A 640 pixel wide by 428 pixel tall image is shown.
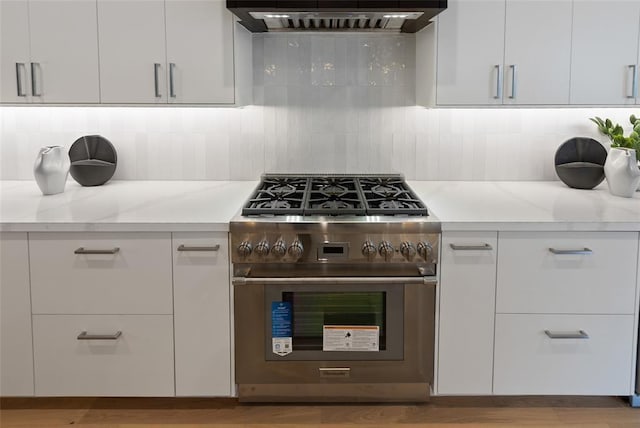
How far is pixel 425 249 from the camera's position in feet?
8.56

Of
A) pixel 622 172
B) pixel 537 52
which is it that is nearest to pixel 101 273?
pixel 537 52

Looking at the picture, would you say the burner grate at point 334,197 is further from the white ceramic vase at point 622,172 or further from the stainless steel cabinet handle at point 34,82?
the stainless steel cabinet handle at point 34,82

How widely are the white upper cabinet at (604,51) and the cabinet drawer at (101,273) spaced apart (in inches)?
81.0

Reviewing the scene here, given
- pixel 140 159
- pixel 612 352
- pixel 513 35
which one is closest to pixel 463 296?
pixel 612 352

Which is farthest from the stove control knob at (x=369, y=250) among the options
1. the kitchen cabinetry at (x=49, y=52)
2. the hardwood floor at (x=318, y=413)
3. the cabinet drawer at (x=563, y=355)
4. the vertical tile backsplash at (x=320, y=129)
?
the kitchen cabinetry at (x=49, y=52)

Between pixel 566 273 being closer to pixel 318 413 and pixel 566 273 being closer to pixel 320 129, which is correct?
pixel 318 413

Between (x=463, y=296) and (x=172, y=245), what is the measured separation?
121 centimetres

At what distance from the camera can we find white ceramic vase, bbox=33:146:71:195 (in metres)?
3.09

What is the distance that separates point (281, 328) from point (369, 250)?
50cm

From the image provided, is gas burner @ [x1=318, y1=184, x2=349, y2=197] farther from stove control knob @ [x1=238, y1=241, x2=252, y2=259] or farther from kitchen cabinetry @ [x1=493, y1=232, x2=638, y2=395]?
kitchen cabinetry @ [x1=493, y1=232, x2=638, y2=395]

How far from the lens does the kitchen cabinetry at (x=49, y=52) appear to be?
9.92 feet

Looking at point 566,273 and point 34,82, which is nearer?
point 566,273

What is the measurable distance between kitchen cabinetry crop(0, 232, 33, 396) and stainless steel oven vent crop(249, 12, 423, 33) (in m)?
1.41

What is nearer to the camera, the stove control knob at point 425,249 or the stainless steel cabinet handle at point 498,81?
the stove control knob at point 425,249
